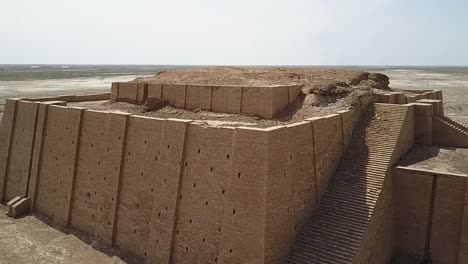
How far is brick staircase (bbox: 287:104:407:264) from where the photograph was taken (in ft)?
32.4

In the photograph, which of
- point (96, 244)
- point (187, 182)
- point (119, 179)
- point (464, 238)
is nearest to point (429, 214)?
point (464, 238)

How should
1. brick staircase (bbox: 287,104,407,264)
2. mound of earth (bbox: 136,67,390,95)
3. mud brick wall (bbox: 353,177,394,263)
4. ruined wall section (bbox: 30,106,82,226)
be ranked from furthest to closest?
mound of earth (bbox: 136,67,390,95), ruined wall section (bbox: 30,106,82,226), mud brick wall (bbox: 353,177,394,263), brick staircase (bbox: 287,104,407,264)

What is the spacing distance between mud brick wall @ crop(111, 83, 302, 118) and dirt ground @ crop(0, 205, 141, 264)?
237 inches

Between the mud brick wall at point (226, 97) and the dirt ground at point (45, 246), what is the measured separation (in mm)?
6008

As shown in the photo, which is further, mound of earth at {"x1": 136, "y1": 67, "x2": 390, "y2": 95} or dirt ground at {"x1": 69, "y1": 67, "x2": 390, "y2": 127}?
mound of earth at {"x1": 136, "y1": 67, "x2": 390, "y2": 95}

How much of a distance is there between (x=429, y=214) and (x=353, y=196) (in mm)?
2142

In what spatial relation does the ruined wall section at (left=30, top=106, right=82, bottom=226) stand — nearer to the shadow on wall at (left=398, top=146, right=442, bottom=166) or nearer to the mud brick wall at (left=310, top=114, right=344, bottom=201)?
the mud brick wall at (left=310, top=114, right=344, bottom=201)

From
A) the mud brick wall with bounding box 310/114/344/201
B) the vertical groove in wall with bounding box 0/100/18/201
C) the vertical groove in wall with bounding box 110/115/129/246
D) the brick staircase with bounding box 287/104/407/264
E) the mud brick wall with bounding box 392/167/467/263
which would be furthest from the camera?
the vertical groove in wall with bounding box 0/100/18/201

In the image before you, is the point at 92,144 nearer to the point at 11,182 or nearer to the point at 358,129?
the point at 11,182

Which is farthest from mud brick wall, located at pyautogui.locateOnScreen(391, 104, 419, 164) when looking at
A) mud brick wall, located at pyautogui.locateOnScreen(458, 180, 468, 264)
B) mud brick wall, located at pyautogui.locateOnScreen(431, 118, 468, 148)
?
mud brick wall, located at pyautogui.locateOnScreen(458, 180, 468, 264)

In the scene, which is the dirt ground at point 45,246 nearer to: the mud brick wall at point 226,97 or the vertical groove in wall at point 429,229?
the mud brick wall at point 226,97

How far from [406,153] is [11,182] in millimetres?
15824

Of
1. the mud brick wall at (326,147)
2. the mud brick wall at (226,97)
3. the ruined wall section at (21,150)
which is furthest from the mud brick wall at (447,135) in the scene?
the ruined wall section at (21,150)

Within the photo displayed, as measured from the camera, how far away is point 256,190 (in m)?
9.37
